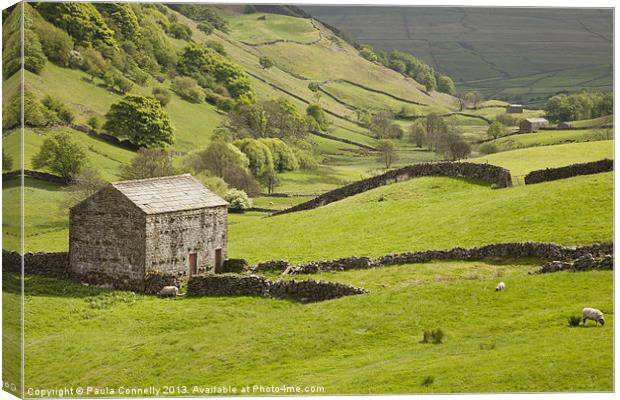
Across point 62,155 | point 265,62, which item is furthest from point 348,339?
point 265,62

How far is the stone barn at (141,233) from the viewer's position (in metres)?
38.2

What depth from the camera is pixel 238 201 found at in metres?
59.9

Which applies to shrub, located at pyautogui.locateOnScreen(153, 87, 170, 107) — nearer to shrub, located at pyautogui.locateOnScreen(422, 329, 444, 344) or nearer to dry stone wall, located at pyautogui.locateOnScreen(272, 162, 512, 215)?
dry stone wall, located at pyautogui.locateOnScreen(272, 162, 512, 215)

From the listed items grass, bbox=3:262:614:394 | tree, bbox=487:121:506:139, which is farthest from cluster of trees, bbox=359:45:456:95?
grass, bbox=3:262:614:394

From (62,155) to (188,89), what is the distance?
28.8m

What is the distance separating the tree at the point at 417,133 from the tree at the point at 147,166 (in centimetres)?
1303

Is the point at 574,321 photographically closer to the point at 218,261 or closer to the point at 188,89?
the point at 218,261

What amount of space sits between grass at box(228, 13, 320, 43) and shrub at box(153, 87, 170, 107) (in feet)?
21.5

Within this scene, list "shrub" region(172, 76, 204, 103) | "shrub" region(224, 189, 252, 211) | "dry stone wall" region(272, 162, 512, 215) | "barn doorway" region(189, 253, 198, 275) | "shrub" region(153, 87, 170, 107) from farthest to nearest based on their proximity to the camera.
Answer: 1. "shrub" region(172, 76, 204, 103)
2. "shrub" region(153, 87, 170, 107)
3. "shrub" region(224, 189, 252, 211)
4. "dry stone wall" region(272, 162, 512, 215)
5. "barn doorway" region(189, 253, 198, 275)

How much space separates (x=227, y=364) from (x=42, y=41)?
1744cm

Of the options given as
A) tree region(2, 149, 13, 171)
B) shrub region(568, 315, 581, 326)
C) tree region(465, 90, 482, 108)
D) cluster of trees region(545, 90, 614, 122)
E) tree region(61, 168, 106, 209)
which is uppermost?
tree region(465, 90, 482, 108)

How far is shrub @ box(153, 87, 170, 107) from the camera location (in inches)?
2873

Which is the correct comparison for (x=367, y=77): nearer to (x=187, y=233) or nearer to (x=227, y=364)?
(x=187, y=233)

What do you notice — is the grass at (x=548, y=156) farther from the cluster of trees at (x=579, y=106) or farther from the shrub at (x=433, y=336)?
the shrub at (x=433, y=336)
